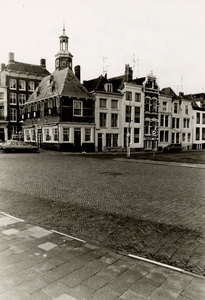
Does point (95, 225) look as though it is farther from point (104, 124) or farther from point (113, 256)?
point (104, 124)

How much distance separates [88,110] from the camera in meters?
38.4

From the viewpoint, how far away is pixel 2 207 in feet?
24.4

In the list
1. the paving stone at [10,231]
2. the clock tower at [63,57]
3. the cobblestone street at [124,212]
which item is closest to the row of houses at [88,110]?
the clock tower at [63,57]

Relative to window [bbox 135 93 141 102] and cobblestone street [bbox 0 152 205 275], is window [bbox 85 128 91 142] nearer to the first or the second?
window [bbox 135 93 141 102]

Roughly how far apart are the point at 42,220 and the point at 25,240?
1406mm

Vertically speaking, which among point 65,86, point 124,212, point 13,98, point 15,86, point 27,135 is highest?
point 15,86

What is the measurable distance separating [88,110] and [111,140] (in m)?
6.36

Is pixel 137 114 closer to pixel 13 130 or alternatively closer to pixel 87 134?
pixel 87 134

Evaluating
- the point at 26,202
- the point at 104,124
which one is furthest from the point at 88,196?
the point at 104,124

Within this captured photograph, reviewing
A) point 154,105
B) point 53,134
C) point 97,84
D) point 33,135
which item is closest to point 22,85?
point 33,135

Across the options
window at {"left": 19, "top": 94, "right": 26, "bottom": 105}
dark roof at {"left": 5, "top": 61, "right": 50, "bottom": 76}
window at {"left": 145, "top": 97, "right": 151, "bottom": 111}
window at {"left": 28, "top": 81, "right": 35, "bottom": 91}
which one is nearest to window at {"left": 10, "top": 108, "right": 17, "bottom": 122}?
window at {"left": 19, "top": 94, "right": 26, "bottom": 105}

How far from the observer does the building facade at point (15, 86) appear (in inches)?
1861

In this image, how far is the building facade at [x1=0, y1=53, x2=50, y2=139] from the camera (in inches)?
1861

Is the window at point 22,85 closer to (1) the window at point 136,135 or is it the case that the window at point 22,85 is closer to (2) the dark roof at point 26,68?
(2) the dark roof at point 26,68
